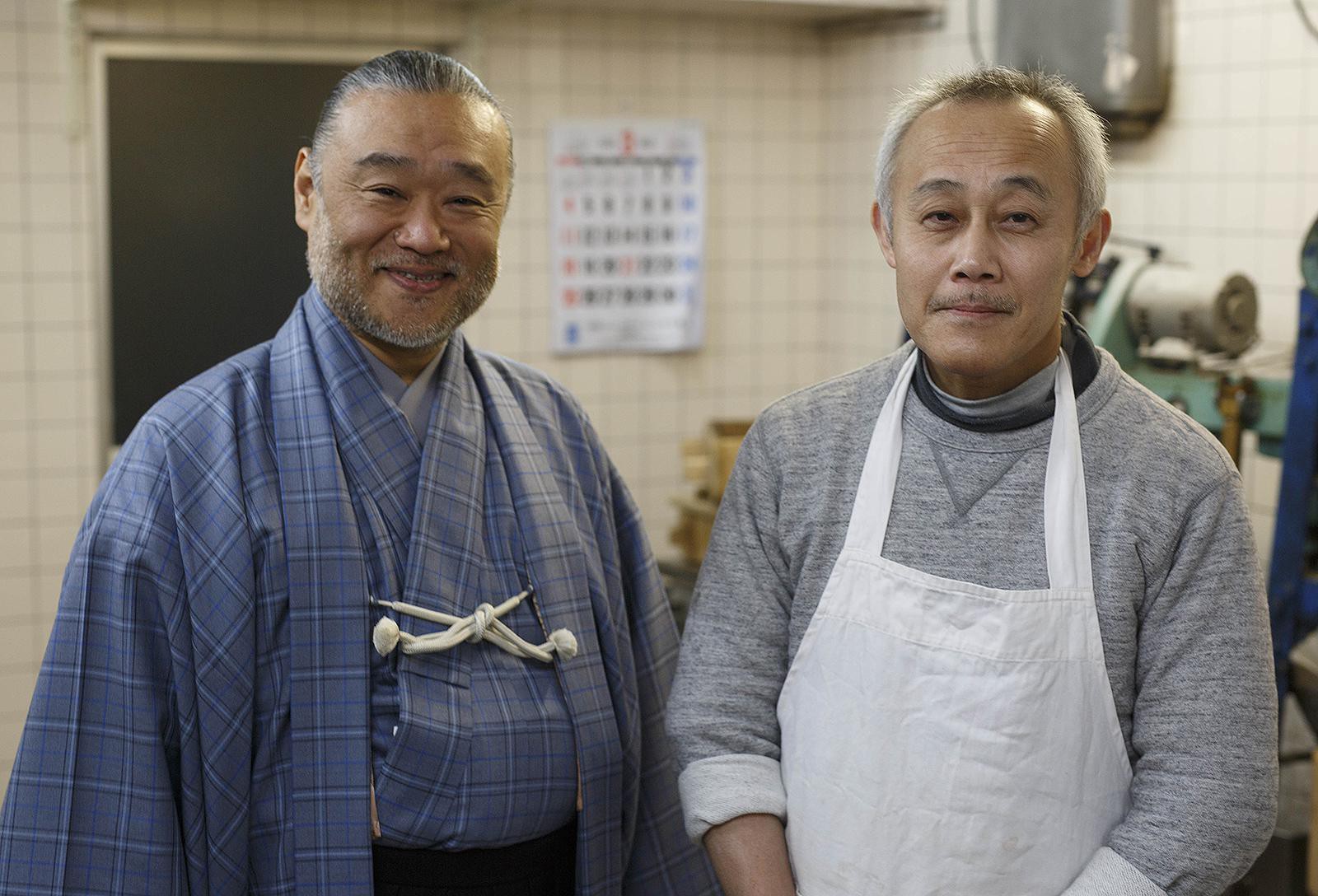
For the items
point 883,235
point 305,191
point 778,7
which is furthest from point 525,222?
point 883,235

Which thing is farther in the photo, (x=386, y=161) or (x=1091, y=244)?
(x=386, y=161)

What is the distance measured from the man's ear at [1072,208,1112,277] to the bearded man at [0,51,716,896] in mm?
664

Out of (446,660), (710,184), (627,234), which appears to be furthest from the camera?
(710,184)

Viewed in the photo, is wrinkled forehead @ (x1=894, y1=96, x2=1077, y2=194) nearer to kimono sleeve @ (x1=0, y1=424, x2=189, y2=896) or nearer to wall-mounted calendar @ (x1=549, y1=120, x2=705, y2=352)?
kimono sleeve @ (x1=0, y1=424, x2=189, y2=896)

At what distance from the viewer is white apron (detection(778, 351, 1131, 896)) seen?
126 centimetres

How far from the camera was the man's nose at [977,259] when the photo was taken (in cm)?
128

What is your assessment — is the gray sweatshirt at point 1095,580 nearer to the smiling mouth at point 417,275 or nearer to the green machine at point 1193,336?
the smiling mouth at point 417,275

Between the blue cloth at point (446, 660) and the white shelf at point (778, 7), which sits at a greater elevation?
the white shelf at point (778, 7)

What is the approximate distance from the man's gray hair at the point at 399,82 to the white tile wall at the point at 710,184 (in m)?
2.36

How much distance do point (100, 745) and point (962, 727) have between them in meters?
0.85

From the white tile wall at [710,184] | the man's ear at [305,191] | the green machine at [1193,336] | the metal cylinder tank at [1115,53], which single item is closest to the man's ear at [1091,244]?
the man's ear at [305,191]

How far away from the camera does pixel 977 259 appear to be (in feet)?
4.18

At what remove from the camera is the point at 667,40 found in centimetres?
445

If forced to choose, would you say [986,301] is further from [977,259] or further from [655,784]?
[655,784]
